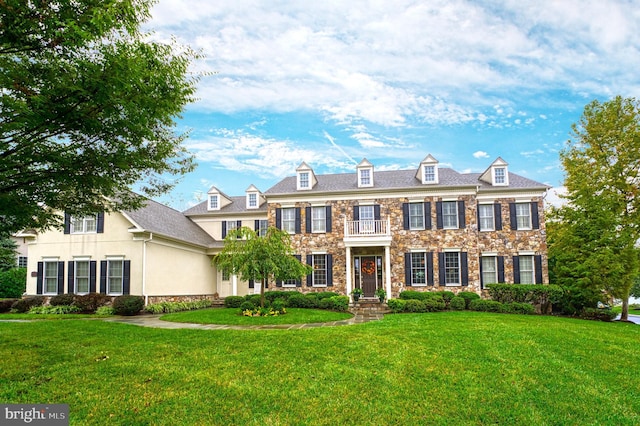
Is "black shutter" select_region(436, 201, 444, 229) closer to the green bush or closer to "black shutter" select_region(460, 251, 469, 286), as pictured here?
"black shutter" select_region(460, 251, 469, 286)

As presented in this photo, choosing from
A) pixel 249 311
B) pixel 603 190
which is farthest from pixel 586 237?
pixel 249 311

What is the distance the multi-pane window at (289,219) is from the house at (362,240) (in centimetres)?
6

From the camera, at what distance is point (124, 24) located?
6203 millimetres

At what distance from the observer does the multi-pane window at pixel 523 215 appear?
65.7 ft

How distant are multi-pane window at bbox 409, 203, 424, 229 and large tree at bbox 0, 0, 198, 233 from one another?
14.7 meters

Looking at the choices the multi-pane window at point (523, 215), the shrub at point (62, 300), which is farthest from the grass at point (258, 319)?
the multi-pane window at point (523, 215)

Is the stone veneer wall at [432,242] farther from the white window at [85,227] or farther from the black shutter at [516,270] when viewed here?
the white window at [85,227]

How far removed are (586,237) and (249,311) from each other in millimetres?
15593

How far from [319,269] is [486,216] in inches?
369

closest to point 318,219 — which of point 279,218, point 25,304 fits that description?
point 279,218

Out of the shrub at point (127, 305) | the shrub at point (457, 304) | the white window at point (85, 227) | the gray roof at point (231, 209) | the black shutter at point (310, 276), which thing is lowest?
the shrub at point (457, 304)

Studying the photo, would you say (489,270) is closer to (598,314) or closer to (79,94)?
(598,314)

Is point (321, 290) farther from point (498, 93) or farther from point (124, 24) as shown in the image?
point (124, 24)

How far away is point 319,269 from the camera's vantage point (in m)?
20.7
